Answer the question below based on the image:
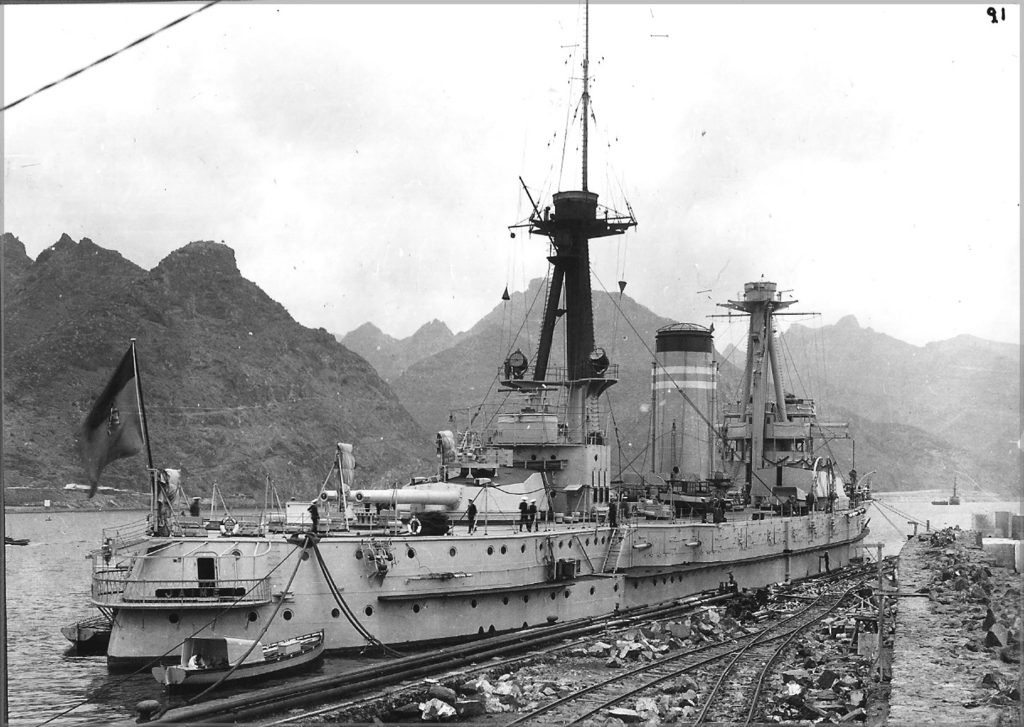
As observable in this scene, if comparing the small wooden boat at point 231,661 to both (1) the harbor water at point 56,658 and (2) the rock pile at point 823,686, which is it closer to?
(1) the harbor water at point 56,658

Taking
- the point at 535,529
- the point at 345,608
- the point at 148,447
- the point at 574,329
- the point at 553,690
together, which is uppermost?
the point at 574,329

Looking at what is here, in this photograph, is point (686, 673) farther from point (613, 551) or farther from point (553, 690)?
point (613, 551)

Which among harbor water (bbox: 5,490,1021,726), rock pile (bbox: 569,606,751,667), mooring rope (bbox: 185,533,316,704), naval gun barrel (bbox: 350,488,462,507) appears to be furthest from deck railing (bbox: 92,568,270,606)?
rock pile (bbox: 569,606,751,667)

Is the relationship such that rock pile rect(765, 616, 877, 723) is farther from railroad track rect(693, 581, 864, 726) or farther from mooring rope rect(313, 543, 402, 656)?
mooring rope rect(313, 543, 402, 656)

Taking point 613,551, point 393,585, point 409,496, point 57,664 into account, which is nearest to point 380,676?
point 393,585

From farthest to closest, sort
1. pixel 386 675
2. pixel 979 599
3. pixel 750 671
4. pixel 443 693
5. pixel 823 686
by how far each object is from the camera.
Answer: pixel 979 599
pixel 750 671
pixel 386 675
pixel 823 686
pixel 443 693

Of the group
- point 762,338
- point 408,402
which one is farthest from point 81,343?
point 762,338
